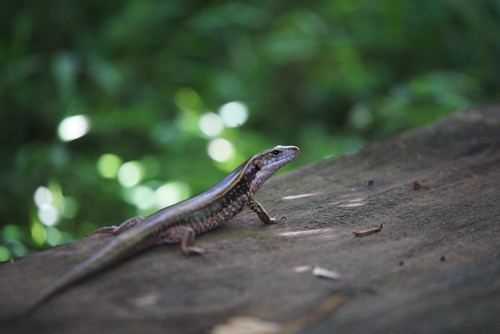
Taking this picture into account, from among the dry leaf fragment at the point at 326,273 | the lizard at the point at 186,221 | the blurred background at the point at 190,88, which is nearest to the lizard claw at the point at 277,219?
the lizard at the point at 186,221

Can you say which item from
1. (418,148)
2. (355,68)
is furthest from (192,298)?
(355,68)

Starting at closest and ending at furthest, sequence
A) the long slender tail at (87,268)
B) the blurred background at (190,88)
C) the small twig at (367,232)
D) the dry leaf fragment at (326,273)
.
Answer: the long slender tail at (87,268), the dry leaf fragment at (326,273), the small twig at (367,232), the blurred background at (190,88)

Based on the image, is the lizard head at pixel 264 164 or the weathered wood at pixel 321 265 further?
the lizard head at pixel 264 164

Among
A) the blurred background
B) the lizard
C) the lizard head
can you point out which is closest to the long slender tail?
the lizard

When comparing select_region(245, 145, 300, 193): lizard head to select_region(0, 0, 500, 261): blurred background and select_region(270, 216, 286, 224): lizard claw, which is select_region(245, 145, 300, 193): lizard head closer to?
select_region(270, 216, 286, 224): lizard claw

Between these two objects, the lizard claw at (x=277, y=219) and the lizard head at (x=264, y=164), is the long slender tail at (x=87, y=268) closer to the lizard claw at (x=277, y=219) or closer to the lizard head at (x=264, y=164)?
the lizard claw at (x=277, y=219)

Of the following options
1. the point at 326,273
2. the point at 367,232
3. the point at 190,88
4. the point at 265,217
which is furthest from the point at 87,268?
the point at 190,88

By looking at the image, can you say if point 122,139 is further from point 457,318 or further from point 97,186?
point 457,318
